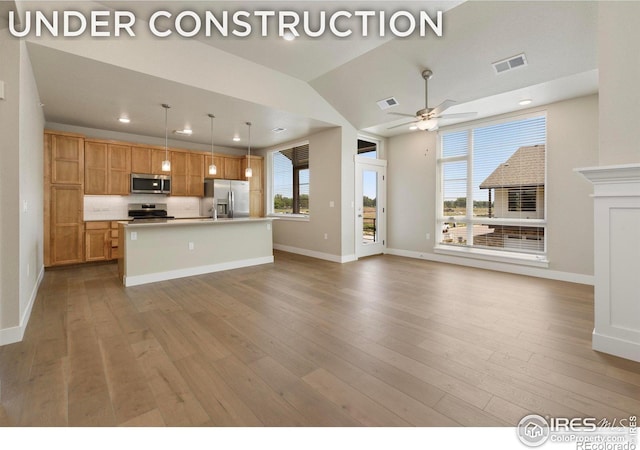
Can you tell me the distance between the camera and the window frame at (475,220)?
4.95m

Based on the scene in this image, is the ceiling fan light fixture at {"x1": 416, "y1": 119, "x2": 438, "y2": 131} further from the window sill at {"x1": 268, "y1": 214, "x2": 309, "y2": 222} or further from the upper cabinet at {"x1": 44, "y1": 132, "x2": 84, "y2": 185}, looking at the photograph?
the upper cabinet at {"x1": 44, "y1": 132, "x2": 84, "y2": 185}

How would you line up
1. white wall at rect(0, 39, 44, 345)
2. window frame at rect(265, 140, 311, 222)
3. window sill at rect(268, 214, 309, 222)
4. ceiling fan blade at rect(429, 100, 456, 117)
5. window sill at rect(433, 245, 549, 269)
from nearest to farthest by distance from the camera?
white wall at rect(0, 39, 44, 345) → ceiling fan blade at rect(429, 100, 456, 117) → window sill at rect(433, 245, 549, 269) → window sill at rect(268, 214, 309, 222) → window frame at rect(265, 140, 311, 222)

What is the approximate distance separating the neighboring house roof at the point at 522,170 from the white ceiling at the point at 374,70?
2.60ft

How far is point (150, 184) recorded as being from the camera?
21.1ft

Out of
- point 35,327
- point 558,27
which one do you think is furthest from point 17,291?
point 558,27

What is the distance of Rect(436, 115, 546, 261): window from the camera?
507cm

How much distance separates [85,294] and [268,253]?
296 centimetres

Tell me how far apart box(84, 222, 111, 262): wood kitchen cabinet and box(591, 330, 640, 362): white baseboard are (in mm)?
7328

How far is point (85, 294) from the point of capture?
3.81 meters

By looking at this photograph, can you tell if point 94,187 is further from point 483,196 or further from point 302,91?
point 483,196

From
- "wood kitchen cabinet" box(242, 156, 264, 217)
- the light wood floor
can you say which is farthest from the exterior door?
"wood kitchen cabinet" box(242, 156, 264, 217)

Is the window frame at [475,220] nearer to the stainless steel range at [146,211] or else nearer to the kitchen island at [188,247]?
the kitchen island at [188,247]

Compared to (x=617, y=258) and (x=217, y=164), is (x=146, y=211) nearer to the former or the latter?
(x=217, y=164)

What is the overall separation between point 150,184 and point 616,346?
24.7ft
